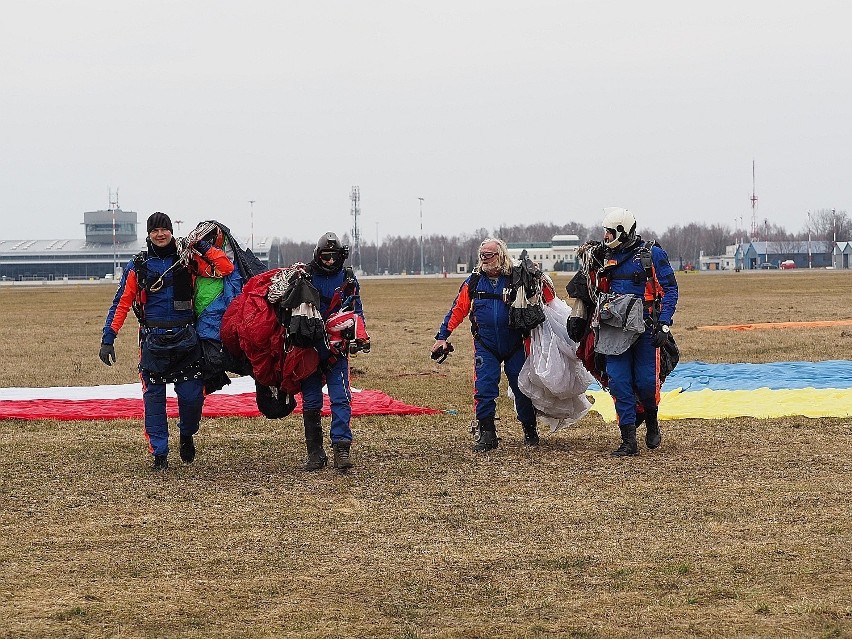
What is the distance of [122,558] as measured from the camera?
18.0ft

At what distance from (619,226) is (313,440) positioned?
Result: 256cm

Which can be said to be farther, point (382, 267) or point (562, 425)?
point (382, 267)

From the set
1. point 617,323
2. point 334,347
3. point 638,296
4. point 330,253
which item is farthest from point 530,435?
point 330,253

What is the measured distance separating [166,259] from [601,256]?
300 centimetres

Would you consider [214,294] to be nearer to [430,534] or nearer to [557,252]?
[430,534]

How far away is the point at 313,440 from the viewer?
311 inches

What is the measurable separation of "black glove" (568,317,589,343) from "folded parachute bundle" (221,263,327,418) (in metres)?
1.83

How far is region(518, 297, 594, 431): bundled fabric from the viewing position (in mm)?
8609

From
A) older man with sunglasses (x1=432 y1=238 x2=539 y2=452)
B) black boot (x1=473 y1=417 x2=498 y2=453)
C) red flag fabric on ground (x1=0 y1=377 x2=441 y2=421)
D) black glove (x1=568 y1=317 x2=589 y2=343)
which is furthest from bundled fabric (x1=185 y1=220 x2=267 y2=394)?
red flag fabric on ground (x1=0 y1=377 x2=441 y2=421)

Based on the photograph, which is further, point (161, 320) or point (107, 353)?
point (107, 353)

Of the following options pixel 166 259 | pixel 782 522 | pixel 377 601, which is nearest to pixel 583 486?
pixel 782 522

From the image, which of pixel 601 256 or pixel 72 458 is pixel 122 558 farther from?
pixel 601 256

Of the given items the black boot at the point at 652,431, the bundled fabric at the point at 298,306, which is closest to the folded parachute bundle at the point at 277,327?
the bundled fabric at the point at 298,306

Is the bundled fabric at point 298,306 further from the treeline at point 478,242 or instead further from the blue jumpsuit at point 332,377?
the treeline at point 478,242
